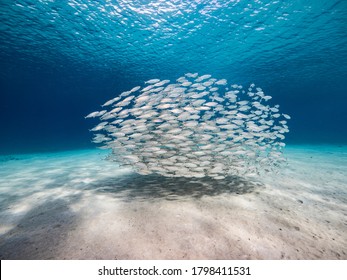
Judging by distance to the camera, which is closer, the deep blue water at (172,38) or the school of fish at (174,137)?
the school of fish at (174,137)

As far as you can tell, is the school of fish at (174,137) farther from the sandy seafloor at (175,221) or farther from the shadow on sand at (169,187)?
the sandy seafloor at (175,221)

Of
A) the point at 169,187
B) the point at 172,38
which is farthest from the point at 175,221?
the point at 172,38

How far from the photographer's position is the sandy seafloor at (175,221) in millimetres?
2715

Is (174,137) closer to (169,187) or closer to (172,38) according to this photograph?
(169,187)

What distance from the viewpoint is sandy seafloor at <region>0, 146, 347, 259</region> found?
2.71 metres

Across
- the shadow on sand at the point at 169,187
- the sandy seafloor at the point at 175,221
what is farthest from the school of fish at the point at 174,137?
the sandy seafloor at the point at 175,221

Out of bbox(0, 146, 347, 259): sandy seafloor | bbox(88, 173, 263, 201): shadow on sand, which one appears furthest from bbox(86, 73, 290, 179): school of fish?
bbox(0, 146, 347, 259): sandy seafloor

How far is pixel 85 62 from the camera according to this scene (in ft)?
80.1

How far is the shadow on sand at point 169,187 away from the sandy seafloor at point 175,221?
1.1 inches

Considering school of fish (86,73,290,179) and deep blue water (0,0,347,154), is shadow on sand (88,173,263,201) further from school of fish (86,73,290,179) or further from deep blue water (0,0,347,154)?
deep blue water (0,0,347,154)

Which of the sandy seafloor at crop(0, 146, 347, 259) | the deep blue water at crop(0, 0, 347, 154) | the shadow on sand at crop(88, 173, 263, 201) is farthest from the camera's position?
the deep blue water at crop(0, 0, 347, 154)

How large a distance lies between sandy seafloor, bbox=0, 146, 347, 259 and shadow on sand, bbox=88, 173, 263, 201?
3 centimetres
